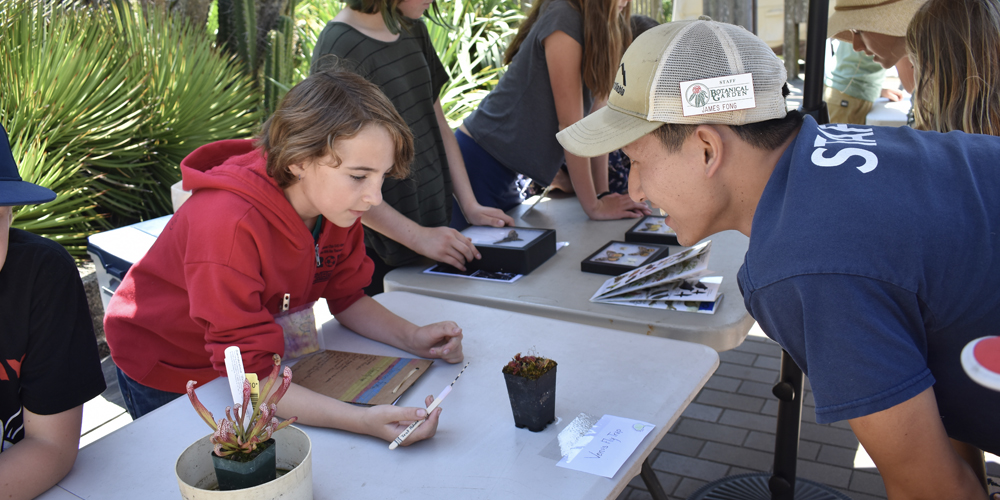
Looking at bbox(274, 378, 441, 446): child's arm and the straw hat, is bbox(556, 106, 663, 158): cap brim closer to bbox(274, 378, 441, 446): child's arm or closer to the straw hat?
bbox(274, 378, 441, 446): child's arm

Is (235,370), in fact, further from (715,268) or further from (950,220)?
(715,268)

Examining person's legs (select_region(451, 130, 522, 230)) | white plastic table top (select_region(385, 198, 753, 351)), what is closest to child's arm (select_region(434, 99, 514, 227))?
person's legs (select_region(451, 130, 522, 230))

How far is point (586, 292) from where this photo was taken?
6.68 feet

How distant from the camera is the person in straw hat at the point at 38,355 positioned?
3.96 ft

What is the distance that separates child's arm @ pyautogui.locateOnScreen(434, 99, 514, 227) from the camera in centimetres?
263

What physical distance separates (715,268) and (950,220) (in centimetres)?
115

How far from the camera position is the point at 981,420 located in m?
1.13

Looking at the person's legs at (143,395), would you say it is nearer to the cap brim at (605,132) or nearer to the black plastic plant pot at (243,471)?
the black plastic plant pot at (243,471)

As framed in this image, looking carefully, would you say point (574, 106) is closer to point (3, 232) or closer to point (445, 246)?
point (445, 246)

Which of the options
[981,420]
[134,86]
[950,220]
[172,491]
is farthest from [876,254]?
[134,86]

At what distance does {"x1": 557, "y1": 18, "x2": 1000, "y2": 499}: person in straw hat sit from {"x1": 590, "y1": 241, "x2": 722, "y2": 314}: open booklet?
64 cm

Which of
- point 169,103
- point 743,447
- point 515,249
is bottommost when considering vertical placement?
point 743,447

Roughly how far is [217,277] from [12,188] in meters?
0.35

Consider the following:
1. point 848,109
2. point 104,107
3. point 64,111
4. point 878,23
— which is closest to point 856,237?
point 878,23
